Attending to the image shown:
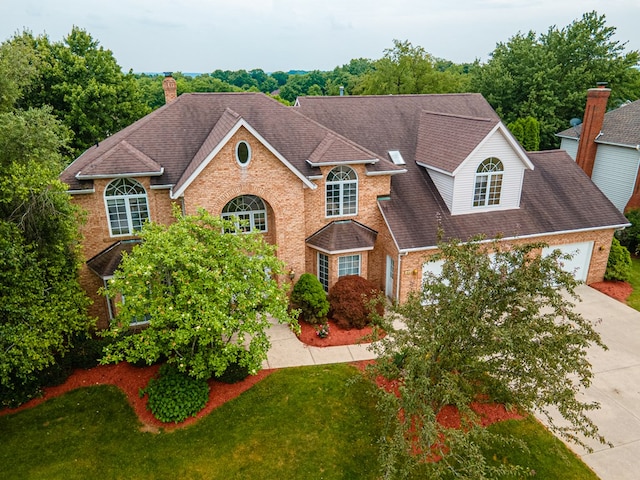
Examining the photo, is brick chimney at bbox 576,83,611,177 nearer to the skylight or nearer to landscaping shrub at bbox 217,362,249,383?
the skylight

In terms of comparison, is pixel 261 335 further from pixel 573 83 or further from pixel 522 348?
pixel 573 83

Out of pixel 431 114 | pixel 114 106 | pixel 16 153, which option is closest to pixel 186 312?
pixel 16 153

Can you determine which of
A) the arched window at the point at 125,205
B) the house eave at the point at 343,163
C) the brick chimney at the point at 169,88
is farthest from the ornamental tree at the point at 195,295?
the brick chimney at the point at 169,88

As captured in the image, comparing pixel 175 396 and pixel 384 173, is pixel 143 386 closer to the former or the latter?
pixel 175 396

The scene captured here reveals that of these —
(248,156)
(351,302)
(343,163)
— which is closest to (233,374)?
(351,302)

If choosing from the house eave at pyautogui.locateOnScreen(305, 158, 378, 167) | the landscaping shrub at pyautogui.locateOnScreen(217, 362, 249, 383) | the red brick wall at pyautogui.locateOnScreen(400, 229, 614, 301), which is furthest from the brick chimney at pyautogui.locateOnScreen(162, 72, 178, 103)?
the landscaping shrub at pyautogui.locateOnScreen(217, 362, 249, 383)

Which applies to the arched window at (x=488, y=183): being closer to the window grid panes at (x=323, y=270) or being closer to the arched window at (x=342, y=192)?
the arched window at (x=342, y=192)
